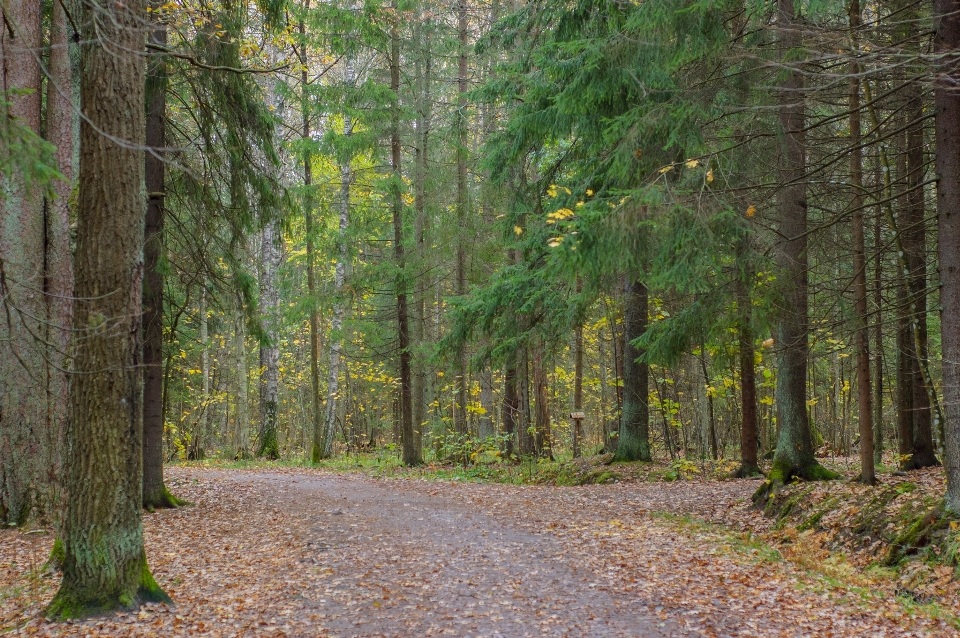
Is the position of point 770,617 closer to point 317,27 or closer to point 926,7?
point 926,7

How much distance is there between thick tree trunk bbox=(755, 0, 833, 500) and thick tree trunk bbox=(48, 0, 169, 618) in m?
8.21

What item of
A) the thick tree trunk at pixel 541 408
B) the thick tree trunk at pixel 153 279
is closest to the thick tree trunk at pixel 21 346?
the thick tree trunk at pixel 153 279

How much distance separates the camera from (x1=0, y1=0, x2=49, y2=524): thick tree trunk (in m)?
7.49

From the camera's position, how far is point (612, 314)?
16844 millimetres

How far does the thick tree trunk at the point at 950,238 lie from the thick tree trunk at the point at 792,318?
7.77 feet

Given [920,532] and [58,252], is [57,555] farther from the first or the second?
[920,532]

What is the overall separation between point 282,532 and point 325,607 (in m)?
3.05

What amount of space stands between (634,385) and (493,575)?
26.5ft

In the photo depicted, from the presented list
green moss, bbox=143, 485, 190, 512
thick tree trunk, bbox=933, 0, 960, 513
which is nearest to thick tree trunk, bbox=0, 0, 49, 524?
green moss, bbox=143, 485, 190, 512

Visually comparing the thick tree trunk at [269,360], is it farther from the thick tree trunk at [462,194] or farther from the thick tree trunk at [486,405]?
the thick tree trunk at [486,405]

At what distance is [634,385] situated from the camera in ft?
45.3

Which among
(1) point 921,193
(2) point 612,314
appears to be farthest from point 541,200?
(1) point 921,193

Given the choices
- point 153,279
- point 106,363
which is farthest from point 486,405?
point 106,363

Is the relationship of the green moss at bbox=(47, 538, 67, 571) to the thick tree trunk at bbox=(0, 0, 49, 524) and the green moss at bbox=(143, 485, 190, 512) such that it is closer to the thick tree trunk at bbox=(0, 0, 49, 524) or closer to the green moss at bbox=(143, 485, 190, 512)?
the thick tree trunk at bbox=(0, 0, 49, 524)
